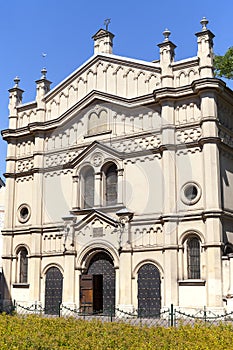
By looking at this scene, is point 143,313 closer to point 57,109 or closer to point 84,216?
point 84,216

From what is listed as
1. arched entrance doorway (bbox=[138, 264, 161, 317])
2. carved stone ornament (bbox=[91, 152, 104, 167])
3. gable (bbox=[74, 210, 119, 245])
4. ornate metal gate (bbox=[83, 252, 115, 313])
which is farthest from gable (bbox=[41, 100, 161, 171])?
arched entrance doorway (bbox=[138, 264, 161, 317])

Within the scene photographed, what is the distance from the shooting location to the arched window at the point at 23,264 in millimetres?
27109

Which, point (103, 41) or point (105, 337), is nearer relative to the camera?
point (105, 337)

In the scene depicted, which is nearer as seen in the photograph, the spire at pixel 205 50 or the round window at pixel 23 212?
the spire at pixel 205 50

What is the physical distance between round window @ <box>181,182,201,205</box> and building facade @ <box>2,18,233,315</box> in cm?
5

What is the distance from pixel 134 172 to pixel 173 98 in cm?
421

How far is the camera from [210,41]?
2319cm

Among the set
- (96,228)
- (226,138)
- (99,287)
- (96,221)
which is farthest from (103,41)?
(99,287)

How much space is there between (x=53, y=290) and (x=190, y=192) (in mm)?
9343

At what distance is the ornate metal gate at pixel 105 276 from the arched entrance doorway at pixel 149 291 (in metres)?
1.62

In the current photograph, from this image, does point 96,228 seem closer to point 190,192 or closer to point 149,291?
point 149,291

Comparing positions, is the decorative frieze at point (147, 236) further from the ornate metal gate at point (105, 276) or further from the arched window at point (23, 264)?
the arched window at point (23, 264)

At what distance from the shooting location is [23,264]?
90.1 feet

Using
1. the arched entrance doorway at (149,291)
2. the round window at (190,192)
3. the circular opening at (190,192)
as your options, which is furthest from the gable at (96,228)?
the circular opening at (190,192)
